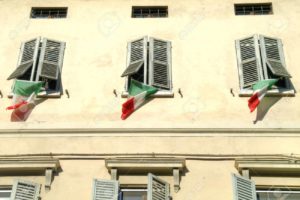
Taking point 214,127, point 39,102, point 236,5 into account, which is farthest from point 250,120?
point 39,102

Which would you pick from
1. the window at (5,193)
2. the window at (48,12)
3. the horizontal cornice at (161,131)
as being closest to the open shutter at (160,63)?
the horizontal cornice at (161,131)

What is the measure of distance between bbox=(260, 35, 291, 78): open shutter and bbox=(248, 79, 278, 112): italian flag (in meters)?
0.32

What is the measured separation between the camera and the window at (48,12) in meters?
15.9

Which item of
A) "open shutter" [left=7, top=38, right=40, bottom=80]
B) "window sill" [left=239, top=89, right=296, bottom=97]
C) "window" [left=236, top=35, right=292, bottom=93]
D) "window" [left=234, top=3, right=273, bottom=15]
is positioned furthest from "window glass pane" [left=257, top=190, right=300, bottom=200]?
"open shutter" [left=7, top=38, right=40, bottom=80]

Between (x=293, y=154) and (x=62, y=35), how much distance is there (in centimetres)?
648

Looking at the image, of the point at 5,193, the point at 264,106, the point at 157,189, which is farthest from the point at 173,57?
the point at 5,193

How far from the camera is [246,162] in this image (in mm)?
12219

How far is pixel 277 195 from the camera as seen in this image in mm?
12000

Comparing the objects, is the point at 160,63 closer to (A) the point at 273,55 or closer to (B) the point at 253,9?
(A) the point at 273,55

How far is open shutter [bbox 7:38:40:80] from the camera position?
46.1 feet

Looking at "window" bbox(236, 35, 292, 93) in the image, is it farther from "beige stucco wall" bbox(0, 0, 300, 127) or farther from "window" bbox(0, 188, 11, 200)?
"window" bbox(0, 188, 11, 200)

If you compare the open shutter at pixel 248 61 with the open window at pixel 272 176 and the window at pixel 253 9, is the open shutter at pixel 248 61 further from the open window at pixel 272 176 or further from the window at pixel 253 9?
the open window at pixel 272 176

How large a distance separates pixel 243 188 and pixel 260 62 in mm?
3727

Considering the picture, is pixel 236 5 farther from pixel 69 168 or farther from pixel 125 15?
pixel 69 168
